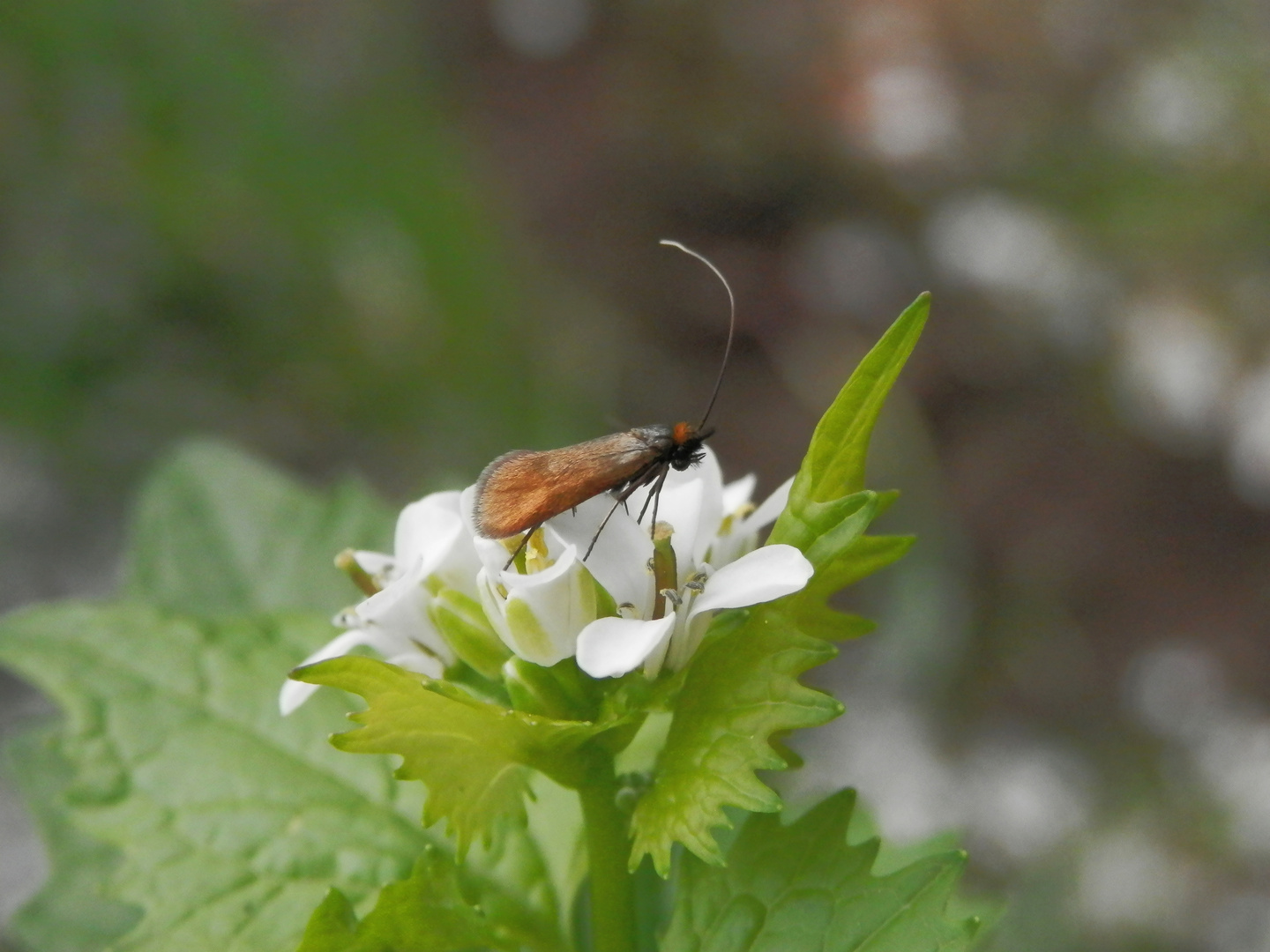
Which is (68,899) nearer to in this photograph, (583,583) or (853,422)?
(583,583)

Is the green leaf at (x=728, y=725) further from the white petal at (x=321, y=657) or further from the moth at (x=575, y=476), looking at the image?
the white petal at (x=321, y=657)

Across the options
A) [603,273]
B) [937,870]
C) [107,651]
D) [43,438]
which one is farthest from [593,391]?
[937,870]

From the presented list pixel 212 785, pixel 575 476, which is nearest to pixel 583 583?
pixel 575 476

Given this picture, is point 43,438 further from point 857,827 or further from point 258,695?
point 857,827

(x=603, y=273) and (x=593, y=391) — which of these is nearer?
(x=593, y=391)

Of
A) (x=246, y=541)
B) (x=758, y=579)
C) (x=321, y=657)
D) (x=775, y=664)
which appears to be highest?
(x=758, y=579)

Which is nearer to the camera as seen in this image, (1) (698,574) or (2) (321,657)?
(1) (698,574)
